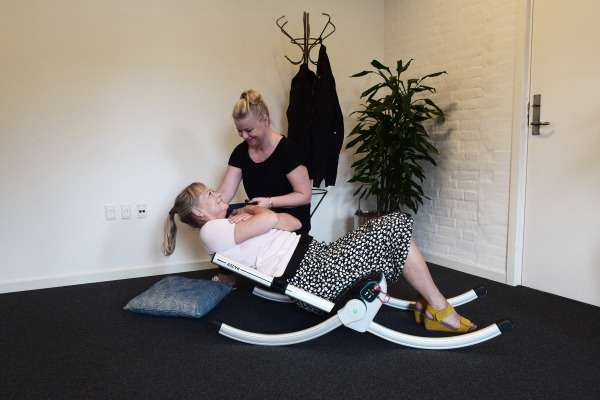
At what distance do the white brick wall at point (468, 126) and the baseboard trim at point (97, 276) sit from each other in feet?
5.96

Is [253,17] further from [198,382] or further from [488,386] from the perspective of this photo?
[488,386]

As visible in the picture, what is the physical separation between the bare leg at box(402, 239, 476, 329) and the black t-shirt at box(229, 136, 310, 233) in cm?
75

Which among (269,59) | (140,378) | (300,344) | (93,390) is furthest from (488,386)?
(269,59)

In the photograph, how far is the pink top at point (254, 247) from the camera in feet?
6.00

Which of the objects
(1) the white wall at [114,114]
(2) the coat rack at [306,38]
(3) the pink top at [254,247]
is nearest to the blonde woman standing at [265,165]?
(3) the pink top at [254,247]

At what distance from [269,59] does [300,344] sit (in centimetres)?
222

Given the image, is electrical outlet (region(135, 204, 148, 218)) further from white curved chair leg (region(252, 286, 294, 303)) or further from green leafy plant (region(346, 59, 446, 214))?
green leafy plant (region(346, 59, 446, 214))

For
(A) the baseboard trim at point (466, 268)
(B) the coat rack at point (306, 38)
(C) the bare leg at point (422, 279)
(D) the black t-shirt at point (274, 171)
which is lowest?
(A) the baseboard trim at point (466, 268)

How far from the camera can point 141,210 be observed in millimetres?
3025

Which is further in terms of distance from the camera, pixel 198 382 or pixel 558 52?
pixel 558 52

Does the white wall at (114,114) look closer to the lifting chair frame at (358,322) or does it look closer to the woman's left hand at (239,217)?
the woman's left hand at (239,217)

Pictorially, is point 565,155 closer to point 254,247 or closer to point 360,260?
point 360,260

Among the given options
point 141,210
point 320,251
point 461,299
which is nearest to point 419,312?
point 461,299

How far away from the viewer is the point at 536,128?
8.23 ft
